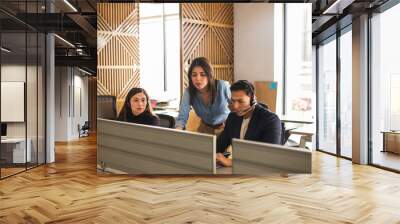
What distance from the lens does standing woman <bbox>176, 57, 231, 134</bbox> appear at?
6.17 metres

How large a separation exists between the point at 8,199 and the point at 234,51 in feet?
12.5

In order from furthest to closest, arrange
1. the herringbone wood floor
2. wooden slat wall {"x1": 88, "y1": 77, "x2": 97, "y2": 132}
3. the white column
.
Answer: wooden slat wall {"x1": 88, "y1": 77, "x2": 97, "y2": 132} → the white column → the herringbone wood floor

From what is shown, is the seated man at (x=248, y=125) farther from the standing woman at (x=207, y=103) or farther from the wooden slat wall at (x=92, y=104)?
the wooden slat wall at (x=92, y=104)

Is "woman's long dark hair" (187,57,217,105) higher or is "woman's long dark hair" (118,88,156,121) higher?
"woman's long dark hair" (187,57,217,105)

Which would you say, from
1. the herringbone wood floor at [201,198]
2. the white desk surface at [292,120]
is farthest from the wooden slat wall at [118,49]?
the white desk surface at [292,120]

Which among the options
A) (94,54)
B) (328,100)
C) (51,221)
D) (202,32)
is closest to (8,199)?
(51,221)

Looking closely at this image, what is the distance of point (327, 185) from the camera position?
591 centimetres

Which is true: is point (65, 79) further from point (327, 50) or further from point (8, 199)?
point (8, 199)

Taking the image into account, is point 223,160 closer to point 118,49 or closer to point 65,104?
point 118,49

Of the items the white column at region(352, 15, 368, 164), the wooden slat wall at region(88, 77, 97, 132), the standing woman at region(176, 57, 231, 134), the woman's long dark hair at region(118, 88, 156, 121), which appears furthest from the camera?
the wooden slat wall at region(88, 77, 97, 132)

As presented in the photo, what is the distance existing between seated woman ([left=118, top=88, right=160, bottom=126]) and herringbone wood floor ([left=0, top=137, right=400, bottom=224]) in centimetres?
95

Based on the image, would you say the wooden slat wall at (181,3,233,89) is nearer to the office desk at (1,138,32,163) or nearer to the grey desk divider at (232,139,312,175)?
the grey desk divider at (232,139,312,175)

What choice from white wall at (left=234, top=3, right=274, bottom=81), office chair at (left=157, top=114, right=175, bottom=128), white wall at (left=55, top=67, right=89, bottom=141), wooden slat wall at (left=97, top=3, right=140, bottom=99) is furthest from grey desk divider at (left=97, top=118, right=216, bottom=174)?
white wall at (left=55, top=67, right=89, bottom=141)

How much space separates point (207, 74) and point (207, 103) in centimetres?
46
